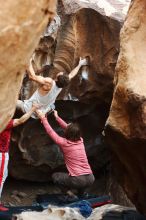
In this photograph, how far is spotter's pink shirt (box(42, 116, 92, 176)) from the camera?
7348 mm

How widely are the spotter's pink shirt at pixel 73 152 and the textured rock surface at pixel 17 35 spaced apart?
3.94 m

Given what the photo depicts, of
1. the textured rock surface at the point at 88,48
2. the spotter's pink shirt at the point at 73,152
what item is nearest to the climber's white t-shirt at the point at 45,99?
the spotter's pink shirt at the point at 73,152

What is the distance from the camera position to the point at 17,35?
10.4 ft

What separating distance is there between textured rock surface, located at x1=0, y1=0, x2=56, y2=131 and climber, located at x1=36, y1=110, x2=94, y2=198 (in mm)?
3851

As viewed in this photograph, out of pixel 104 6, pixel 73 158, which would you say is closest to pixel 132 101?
pixel 73 158

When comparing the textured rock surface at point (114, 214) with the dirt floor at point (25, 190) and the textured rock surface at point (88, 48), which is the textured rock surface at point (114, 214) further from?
the dirt floor at point (25, 190)

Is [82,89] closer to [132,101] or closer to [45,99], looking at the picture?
[45,99]

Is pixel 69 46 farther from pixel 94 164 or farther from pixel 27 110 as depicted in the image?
pixel 94 164

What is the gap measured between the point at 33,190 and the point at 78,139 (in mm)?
3173

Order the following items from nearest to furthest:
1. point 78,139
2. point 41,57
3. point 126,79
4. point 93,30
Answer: point 126,79, point 78,139, point 41,57, point 93,30

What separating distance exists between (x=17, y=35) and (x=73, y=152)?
435 centimetres

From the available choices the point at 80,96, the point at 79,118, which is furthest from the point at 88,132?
the point at 80,96

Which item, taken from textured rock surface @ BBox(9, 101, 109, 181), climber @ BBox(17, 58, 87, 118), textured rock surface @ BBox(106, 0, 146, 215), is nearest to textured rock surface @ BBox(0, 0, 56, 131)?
textured rock surface @ BBox(106, 0, 146, 215)

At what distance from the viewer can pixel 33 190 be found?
1027 cm
